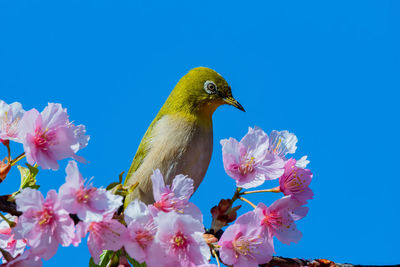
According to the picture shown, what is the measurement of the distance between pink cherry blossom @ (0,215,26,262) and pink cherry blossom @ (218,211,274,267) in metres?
0.96

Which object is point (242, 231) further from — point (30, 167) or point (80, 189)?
point (30, 167)

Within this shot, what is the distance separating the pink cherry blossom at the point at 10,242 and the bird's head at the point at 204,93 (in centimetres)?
170

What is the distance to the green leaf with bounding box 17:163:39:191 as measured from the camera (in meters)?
2.22

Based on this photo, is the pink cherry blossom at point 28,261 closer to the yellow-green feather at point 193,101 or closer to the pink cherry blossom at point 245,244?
the pink cherry blossom at point 245,244

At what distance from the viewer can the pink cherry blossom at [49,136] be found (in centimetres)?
216

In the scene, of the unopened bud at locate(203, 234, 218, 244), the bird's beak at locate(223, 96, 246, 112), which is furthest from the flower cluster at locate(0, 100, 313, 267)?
the bird's beak at locate(223, 96, 246, 112)

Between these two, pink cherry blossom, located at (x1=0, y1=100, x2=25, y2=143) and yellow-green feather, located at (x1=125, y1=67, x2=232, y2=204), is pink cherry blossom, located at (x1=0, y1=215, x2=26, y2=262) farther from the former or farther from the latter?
yellow-green feather, located at (x1=125, y1=67, x2=232, y2=204)

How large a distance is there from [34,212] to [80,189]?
0.19 m

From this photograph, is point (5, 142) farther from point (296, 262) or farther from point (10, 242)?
point (296, 262)

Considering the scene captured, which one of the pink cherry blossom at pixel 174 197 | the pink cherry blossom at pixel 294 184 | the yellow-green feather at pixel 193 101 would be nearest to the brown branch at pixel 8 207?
the pink cherry blossom at pixel 174 197

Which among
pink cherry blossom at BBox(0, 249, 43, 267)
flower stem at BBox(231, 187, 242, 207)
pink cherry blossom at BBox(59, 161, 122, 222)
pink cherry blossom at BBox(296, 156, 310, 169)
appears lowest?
pink cherry blossom at BBox(0, 249, 43, 267)

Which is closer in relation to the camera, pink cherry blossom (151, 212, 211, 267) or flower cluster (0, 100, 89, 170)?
pink cherry blossom (151, 212, 211, 267)

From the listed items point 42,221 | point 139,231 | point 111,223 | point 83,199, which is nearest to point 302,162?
point 139,231

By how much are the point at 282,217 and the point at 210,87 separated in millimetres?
1623
